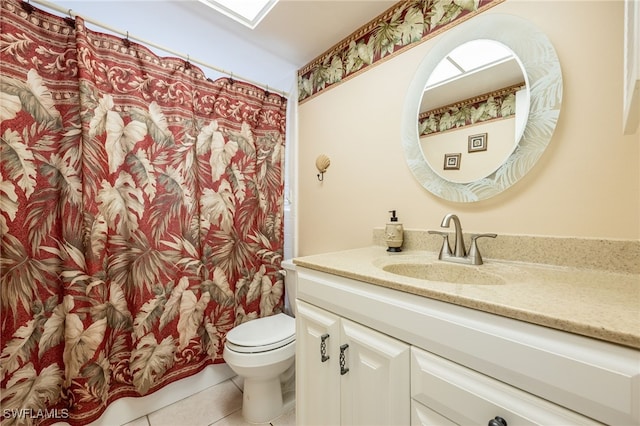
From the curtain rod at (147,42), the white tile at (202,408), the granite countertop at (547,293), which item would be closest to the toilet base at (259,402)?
the white tile at (202,408)

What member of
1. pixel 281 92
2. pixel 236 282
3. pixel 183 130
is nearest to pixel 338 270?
pixel 236 282

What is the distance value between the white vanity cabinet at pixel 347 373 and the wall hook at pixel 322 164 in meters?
0.96

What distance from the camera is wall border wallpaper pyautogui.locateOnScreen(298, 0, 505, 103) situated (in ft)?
3.62

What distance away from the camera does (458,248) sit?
99 cm

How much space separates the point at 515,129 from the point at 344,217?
37.0 inches

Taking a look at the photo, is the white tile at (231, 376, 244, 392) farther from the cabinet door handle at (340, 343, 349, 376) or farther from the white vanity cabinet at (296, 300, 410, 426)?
the cabinet door handle at (340, 343, 349, 376)

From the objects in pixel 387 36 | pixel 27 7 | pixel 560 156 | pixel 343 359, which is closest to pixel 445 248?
pixel 560 156

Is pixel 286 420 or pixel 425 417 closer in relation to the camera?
pixel 425 417

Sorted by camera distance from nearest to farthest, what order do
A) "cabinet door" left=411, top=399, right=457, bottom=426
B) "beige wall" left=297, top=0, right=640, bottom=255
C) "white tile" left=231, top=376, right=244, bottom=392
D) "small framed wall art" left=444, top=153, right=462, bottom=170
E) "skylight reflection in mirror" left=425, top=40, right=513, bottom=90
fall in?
1. "cabinet door" left=411, top=399, right=457, bottom=426
2. "beige wall" left=297, top=0, right=640, bottom=255
3. "skylight reflection in mirror" left=425, top=40, right=513, bottom=90
4. "small framed wall art" left=444, top=153, right=462, bottom=170
5. "white tile" left=231, top=376, right=244, bottom=392

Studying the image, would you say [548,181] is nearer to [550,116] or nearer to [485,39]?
[550,116]

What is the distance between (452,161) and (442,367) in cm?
84

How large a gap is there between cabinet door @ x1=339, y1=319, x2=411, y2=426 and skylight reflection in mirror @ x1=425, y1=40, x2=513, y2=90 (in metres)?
1.13

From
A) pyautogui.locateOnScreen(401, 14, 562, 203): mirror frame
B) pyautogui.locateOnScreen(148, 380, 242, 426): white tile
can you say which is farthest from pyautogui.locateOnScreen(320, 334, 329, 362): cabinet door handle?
pyautogui.locateOnScreen(148, 380, 242, 426): white tile

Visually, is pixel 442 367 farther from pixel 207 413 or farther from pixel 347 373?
pixel 207 413
